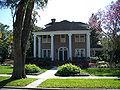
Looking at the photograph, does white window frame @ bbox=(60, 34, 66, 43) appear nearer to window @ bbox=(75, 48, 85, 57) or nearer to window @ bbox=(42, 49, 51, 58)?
window @ bbox=(75, 48, 85, 57)

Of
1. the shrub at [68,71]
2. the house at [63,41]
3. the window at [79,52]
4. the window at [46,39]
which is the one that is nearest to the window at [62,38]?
the house at [63,41]

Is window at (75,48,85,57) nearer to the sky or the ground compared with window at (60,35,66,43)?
nearer to the ground

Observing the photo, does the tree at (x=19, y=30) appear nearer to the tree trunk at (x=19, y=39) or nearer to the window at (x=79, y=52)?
the tree trunk at (x=19, y=39)

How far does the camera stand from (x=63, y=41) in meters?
47.5

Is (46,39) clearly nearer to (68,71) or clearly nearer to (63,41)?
(63,41)

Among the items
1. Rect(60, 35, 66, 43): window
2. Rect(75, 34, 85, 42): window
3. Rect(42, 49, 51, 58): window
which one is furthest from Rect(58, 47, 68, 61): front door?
Rect(75, 34, 85, 42): window

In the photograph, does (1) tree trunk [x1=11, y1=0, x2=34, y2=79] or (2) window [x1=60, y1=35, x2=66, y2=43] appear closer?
(1) tree trunk [x1=11, y1=0, x2=34, y2=79]

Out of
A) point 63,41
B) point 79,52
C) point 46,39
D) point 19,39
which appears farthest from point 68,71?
point 46,39

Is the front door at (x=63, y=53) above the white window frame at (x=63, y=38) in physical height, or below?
below

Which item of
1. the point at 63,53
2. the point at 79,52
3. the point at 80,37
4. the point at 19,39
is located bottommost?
the point at 63,53

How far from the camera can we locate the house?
147 ft

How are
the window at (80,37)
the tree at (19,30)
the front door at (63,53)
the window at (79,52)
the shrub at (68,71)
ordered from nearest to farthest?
the tree at (19,30) < the shrub at (68,71) < the window at (79,52) < the window at (80,37) < the front door at (63,53)

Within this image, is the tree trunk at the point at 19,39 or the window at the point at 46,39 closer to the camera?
the tree trunk at the point at 19,39

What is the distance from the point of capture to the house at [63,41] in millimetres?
44656
